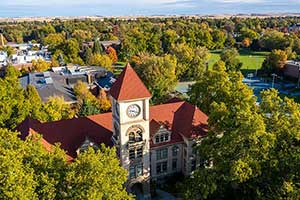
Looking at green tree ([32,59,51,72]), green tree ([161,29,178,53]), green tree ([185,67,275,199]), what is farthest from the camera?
green tree ([161,29,178,53])

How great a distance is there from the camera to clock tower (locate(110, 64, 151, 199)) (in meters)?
38.2

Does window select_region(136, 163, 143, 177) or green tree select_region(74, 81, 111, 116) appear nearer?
window select_region(136, 163, 143, 177)

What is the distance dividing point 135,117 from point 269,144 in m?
15.2

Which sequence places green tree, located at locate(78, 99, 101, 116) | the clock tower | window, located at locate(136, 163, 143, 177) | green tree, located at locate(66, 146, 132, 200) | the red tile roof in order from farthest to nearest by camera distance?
green tree, located at locate(78, 99, 101, 116), window, located at locate(136, 163, 143, 177), the red tile roof, the clock tower, green tree, located at locate(66, 146, 132, 200)

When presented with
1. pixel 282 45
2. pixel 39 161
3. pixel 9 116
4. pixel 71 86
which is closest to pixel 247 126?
pixel 39 161

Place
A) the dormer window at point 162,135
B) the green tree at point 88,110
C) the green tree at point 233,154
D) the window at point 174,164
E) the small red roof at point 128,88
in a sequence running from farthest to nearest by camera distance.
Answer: the green tree at point 88,110 < the window at point 174,164 < the dormer window at point 162,135 < the small red roof at point 128,88 < the green tree at point 233,154

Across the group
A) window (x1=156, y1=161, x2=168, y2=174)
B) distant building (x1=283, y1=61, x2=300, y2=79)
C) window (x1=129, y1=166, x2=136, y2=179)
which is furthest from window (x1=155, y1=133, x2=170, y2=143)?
distant building (x1=283, y1=61, x2=300, y2=79)

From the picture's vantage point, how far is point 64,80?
8556cm

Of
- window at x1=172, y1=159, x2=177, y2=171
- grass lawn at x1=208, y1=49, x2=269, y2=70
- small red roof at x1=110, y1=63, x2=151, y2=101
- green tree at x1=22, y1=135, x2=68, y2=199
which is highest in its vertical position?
small red roof at x1=110, y1=63, x2=151, y2=101

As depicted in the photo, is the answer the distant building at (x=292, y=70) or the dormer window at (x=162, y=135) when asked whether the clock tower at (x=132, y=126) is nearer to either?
the dormer window at (x=162, y=135)

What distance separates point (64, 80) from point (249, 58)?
3649 inches

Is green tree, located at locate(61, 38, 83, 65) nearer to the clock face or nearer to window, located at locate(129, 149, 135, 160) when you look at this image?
window, located at locate(129, 149, 135, 160)

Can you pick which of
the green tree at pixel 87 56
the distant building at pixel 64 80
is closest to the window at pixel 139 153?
the distant building at pixel 64 80

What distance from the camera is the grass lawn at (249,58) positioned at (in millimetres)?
133000
